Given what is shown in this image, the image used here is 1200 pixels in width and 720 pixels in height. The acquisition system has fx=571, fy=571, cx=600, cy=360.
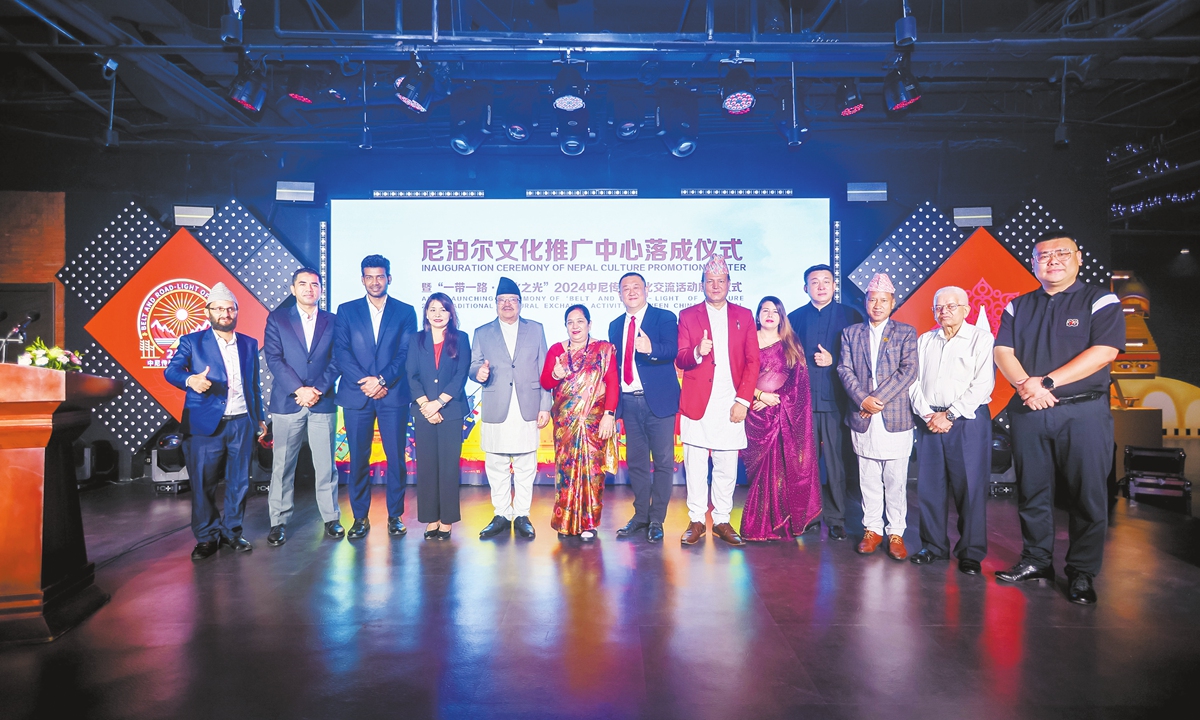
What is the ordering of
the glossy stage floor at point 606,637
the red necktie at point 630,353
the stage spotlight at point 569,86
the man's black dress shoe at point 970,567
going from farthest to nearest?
the stage spotlight at point 569,86 → the red necktie at point 630,353 → the man's black dress shoe at point 970,567 → the glossy stage floor at point 606,637

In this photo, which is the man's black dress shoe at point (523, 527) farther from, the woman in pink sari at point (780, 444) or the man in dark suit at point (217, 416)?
the man in dark suit at point (217, 416)

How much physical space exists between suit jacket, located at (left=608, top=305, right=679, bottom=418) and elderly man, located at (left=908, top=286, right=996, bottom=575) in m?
1.47

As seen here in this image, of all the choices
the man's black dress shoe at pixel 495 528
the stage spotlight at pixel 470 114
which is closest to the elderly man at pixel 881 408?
the man's black dress shoe at pixel 495 528

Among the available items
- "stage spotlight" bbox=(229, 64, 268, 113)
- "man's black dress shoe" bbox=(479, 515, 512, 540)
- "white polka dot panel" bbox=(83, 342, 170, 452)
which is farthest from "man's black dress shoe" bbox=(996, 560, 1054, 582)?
"white polka dot panel" bbox=(83, 342, 170, 452)

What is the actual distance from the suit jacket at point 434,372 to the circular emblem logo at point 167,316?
3.48 meters

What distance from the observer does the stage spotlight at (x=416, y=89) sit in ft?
13.7

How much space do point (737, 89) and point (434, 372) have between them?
3.06m

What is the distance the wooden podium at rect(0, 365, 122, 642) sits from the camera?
7.83 ft

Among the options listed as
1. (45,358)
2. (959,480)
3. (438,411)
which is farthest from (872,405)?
(45,358)

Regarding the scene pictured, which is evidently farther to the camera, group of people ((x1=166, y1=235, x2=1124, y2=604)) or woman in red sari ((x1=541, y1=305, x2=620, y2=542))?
woman in red sari ((x1=541, y1=305, x2=620, y2=542))

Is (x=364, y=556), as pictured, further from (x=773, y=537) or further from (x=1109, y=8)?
(x=1109, y=8)

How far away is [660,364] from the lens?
12.3 feet

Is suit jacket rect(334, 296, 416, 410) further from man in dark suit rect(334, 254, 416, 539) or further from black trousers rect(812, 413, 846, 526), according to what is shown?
black trousers rect(812, 413, 846, 526)

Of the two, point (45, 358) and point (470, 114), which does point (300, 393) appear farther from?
point (470, 114)
